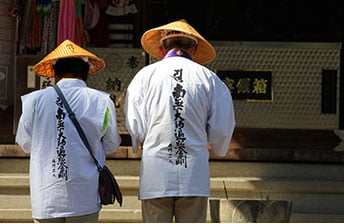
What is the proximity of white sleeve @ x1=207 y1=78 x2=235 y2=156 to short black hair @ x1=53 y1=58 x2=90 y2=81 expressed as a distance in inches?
36.9

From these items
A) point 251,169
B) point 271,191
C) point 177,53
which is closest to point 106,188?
point 177,53

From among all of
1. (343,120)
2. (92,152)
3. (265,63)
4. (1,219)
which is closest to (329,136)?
(343,120)

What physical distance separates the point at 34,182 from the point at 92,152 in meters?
0.44

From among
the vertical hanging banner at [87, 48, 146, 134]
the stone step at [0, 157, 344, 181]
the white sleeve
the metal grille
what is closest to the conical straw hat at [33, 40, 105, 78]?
the white sleeve

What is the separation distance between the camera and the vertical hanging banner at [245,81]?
8.75m

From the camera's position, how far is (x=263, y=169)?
26.1 feet

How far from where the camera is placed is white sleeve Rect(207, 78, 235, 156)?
5.12m

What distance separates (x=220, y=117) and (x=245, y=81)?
3.67 meters

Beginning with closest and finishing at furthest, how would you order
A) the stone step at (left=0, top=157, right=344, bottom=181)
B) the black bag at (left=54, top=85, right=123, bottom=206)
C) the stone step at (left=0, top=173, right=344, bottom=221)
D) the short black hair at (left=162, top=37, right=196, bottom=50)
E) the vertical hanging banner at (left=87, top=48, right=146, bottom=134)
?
1. the black bag at (left=54, top=85, right=123, bottom=206)
2. the short black hair at (left=162, top=37, right=196, bottom=50)
3. the stone step at (left=0, top=173, right=344, bottom=221)
4. the stone step at (left=0, top=157, right=344, bottom=181)
5. the vertical hanging banner at (left=87, top=48, right=146, bottom=134)

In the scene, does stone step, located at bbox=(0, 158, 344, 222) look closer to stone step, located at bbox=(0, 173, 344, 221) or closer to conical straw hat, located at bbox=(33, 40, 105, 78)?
stone step, located at bbox=(0, 173, 344, 221)

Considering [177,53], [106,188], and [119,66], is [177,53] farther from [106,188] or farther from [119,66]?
[119,66]

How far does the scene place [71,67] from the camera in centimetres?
519

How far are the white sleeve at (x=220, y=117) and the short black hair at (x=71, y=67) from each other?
0.94 meters

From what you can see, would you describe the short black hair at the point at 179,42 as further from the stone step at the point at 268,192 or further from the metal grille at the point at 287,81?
the metal grille at the point at 287,81
